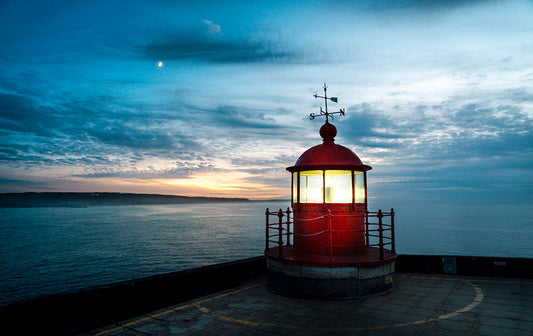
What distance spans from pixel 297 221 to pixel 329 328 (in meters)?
3.83

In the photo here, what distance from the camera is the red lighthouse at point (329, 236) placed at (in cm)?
805

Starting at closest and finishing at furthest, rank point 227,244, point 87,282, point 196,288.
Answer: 1. point 196,288
2. point 87,282
3. point 227,244

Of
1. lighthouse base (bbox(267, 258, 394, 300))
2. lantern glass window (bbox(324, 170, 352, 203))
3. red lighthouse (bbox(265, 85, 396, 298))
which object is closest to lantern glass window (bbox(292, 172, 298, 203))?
red lighthouse (bbox(265, 85, 396, 298))

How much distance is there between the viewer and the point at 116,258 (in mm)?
31656

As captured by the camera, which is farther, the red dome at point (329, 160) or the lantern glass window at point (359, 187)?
the lantern glass window at point (359, 187)

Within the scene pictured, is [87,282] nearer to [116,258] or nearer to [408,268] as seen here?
[116,258]

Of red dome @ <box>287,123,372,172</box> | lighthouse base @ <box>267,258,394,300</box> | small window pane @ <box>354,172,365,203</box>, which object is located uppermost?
red dome @ <box>287,123,372,172</box>

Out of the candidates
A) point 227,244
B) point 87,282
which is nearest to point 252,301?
point 87,282

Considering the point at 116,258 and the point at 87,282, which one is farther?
the point at 116,258

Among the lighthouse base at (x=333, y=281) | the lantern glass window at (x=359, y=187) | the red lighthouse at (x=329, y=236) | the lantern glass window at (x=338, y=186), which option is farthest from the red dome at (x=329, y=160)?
the lighthouse base at (x=333, y=281)

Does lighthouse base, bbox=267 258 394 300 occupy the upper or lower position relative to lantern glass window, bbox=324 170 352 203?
lower

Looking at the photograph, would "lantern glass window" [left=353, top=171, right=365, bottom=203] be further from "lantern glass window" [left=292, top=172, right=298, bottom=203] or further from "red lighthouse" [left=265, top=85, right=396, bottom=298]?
"lantern glass window" [left=292, top=172, right=298, bottom=203]

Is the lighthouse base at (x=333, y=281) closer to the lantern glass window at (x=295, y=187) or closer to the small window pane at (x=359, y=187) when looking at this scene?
the small window pane at (x=359, y=187)

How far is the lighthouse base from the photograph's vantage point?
8.00 meters
